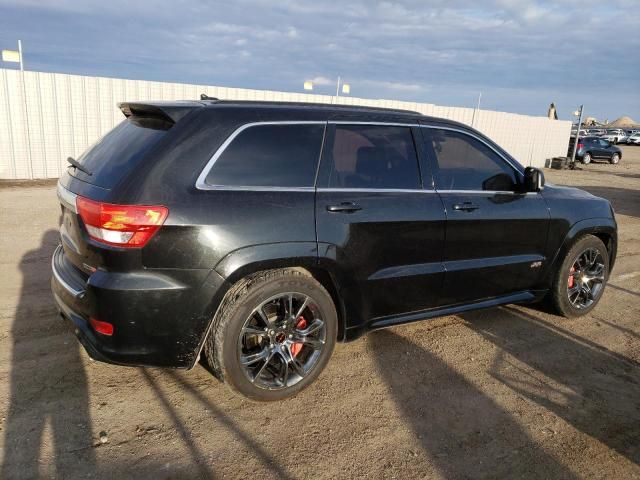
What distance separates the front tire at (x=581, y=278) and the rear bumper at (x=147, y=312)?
3318mm

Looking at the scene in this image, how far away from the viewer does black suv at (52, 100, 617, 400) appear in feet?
9.22

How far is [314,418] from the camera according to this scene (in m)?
3.12

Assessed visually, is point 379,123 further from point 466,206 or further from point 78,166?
point 78,166

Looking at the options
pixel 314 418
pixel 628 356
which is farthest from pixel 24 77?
pixel 628 356

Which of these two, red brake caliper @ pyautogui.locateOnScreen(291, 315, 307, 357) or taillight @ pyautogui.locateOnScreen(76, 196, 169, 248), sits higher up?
taillight @ pyautogui.locateOnScreen(76, 196, 169, 248)

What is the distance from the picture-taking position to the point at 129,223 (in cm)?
274

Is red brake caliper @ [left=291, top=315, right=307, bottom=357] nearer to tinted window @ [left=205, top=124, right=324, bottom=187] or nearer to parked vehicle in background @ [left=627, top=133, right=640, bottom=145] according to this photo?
tinted window @ [left=205, top=124, right=324, bottom=187]

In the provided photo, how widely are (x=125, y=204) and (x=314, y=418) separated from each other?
1.68 metres

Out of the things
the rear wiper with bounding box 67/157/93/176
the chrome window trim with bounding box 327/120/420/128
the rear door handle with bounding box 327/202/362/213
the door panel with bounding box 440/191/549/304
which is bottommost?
the door panel with bounding box 440/191/549/304

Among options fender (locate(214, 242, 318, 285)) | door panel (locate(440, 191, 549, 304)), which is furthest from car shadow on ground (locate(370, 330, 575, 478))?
fender (locate(214, 242, 318, 285))

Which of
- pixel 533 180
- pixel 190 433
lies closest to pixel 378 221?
pixel 533 180

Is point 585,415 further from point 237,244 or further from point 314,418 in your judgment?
point 237,244

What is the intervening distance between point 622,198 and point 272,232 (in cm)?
1497

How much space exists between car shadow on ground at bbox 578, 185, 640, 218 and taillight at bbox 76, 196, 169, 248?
11.9 m
